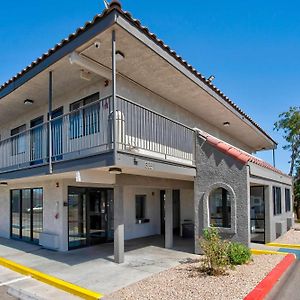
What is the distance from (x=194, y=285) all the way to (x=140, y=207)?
825 cm

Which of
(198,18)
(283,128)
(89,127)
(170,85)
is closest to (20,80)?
(89,127)

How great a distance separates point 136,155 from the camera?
7992 millimetres

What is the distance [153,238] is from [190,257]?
4.42 m

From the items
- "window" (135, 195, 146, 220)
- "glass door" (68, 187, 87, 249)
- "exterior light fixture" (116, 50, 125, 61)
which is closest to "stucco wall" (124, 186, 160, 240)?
"window" (135, 195, 146, 220)

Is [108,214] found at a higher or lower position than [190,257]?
higher

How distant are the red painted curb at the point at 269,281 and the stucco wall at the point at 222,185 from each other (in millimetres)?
1245

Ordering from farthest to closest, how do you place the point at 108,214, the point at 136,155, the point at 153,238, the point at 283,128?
the point at 283,128, the point at 153,238, the point at 108,214, the point at 136,155

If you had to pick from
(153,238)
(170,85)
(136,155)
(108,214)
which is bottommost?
(153,238)

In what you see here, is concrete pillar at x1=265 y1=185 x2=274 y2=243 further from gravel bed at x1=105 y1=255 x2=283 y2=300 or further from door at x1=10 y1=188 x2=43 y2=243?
door at x1=10 y1=188 x2=43 y2=243

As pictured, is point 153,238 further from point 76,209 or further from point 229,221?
point 229,221

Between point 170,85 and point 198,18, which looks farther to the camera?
point 170,85

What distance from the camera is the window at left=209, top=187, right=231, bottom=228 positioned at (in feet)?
33.8

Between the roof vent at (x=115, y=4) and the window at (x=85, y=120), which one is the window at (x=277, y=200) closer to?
the window at (x=85, y=120)

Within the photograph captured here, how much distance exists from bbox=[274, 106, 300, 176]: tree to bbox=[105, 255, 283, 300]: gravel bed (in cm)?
2068
